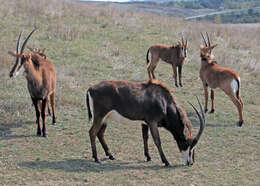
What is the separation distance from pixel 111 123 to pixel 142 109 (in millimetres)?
2786

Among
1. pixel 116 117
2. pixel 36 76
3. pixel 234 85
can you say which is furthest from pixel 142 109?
pixel 234 85

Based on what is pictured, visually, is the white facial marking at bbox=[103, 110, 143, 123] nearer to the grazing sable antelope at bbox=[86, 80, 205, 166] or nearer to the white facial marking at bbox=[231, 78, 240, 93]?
the grazing sable antelope at bbox=[86, 80, 205, 166]

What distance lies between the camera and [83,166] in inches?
285

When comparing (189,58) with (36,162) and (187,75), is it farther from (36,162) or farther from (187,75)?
(36,162)

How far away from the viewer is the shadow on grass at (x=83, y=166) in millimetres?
7078

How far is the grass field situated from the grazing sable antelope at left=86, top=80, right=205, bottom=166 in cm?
54

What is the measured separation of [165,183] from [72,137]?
9.92 ft

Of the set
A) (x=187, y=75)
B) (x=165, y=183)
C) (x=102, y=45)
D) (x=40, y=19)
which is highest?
(x=40, y=19)

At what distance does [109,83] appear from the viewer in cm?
748

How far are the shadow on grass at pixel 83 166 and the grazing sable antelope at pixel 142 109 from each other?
0.20 m

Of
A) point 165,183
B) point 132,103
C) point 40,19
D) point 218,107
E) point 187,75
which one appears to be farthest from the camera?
point 40,19

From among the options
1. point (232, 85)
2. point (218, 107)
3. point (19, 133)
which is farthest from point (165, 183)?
point (218, 107)

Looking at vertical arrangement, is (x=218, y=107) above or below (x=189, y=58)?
below

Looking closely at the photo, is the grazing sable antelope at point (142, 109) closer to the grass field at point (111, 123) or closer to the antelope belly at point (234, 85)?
the grass field at point (111, 123)
